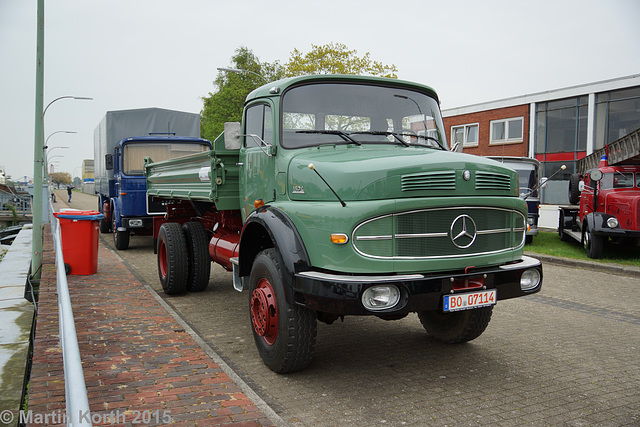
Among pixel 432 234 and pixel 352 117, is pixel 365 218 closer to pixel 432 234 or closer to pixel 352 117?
pixel 432 234

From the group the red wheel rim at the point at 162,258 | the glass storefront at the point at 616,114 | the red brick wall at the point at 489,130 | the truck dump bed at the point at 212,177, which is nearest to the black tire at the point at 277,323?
the truck dump bed at the point at 212,177

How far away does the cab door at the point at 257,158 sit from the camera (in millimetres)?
5000

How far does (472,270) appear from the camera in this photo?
13.4 feet

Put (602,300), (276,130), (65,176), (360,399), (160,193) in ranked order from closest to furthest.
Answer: (360,399)
(276,130)
(602,300)
(160,193)
(65,176)

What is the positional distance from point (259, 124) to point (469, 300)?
106 inches

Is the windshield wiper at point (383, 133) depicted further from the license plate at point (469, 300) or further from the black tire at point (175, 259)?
the black tire at point (175, 259)

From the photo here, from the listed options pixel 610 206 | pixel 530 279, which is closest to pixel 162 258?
pixel 530 279

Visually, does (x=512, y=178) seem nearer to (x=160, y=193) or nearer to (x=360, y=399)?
(x=360, y=399)

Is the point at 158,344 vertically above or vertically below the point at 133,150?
below

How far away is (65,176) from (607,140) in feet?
570

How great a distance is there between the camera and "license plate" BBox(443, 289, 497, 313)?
3.88m

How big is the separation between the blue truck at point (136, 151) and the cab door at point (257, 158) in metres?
7.05

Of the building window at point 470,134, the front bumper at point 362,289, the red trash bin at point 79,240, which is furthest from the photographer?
the building window at point 470,134

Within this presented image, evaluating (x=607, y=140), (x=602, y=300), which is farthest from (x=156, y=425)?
(x=607, y=140)
